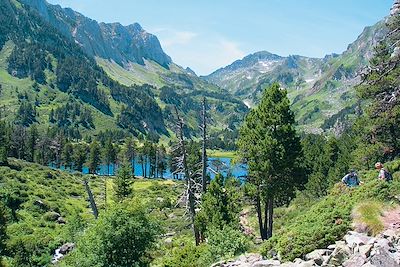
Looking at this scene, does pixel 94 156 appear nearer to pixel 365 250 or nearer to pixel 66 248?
pixel 66 248

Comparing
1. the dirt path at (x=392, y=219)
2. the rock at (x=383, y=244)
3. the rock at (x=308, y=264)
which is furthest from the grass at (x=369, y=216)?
the rock at (x=308, y=264)

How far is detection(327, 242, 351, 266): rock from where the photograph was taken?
54.2ft

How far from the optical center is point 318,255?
58.0 feet

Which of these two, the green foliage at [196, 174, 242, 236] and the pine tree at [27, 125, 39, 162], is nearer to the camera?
the green foliage at [196, 174, 242, 236]

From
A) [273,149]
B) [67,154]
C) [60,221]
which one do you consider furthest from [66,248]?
[67,154]

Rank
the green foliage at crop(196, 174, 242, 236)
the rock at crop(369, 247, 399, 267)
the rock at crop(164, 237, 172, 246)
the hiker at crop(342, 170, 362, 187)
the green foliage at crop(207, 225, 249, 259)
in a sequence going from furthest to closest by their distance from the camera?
the rock at crop(164, 237, 172, 246), the green foliage at crop(196, 174, 242, 236), the hiker at crop(342, 170, 362, 187), the green foliage at crop(207, 225, 249, 259), the rock at crop(369, 247, 399, 267)

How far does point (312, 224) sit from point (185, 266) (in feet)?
32.2

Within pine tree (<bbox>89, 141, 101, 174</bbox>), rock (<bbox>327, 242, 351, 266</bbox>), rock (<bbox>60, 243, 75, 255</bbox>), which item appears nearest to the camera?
rock (<bbox>327, 242, 351, 266</bbox>)

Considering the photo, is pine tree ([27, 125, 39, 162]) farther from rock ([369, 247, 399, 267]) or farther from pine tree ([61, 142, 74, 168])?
rock ([369, 247, 399, 267])

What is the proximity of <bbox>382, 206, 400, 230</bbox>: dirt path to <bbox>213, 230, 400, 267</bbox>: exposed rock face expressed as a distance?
1.09 m

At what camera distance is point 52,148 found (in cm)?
14512

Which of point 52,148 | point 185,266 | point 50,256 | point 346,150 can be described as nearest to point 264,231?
point 185,266

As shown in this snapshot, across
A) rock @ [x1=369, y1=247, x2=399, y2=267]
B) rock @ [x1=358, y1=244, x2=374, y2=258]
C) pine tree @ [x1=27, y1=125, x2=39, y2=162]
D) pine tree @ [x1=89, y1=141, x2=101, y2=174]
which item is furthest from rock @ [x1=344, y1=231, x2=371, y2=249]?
pine tree @ [x1=27, y1=125, x2=39, y2=162]

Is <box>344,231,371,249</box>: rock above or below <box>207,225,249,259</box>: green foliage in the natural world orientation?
above
